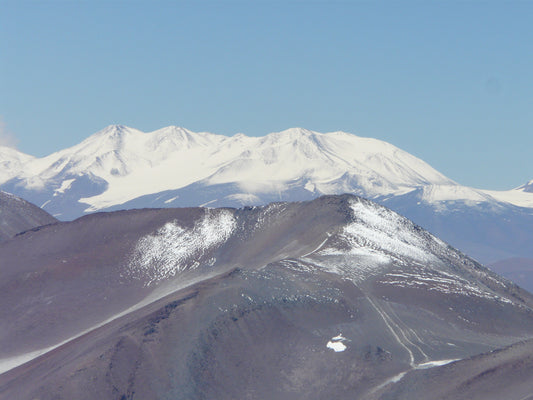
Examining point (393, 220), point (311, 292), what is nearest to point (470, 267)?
point (393, 220)

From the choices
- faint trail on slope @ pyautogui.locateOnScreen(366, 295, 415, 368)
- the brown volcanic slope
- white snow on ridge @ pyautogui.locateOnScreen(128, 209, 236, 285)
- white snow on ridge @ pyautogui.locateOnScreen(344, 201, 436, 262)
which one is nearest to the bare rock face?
the brown volcanic slope

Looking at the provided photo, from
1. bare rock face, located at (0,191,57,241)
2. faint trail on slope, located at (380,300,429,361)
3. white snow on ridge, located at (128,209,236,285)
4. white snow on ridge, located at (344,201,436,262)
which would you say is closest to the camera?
faint trail on slope, located at (380,300,429,361)

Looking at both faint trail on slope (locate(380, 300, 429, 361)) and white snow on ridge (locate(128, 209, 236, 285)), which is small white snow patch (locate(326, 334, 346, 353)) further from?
white snow on ridge (locate(128, 209, 236, 285))

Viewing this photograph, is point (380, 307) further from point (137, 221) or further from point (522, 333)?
point (137, 221)

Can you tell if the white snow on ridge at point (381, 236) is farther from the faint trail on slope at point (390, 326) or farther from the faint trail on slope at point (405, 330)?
the faint trail on slope at point (405, 330)

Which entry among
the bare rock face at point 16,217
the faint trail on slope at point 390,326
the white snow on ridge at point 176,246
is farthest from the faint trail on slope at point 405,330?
the bare rock face at point 16,217
